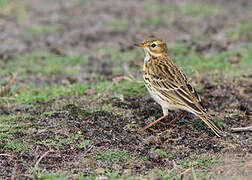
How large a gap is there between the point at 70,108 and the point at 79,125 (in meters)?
0.72

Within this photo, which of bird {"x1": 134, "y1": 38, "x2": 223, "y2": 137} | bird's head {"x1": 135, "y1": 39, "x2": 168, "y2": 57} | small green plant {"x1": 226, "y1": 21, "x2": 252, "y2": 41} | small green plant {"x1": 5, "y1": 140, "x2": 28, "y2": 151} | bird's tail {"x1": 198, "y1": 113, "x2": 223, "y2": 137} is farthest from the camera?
small green plant {"x1": 226, "y1": 21, "x2": 252, "y2": 41}

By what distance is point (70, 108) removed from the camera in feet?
22.1

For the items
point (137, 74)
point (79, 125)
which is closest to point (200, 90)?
point (137, 74)

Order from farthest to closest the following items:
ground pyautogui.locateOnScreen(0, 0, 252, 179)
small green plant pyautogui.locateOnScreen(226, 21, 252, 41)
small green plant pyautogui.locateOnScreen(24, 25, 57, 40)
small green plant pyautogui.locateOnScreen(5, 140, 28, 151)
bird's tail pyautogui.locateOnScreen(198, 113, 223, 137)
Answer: small green plant pyautogui.locateOnScreen(24, 25, 57, 40), small green plant pyautogui.locateOnScreen(226, 21, 252, 41), bird's tail pyautogui.locateOnScreen(198, 113, 223, 137), small green plant pyautogui.locateOnScreen(5, 140, 28, 151), ground pyautogui.locateOnScreen(0, 0, 252, 179)

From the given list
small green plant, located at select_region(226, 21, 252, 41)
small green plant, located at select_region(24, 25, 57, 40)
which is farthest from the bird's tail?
small green plant, located at select_region(24, 25, 57, 40)

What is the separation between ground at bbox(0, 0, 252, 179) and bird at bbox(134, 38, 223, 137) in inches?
14.4

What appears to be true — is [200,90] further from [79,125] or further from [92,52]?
[92,52]

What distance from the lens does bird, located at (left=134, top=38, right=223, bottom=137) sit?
5.58 meters

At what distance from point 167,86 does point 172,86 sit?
0.07 meters

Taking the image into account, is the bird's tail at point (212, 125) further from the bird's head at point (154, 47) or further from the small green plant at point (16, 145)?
the small green plant at point (16, 145)

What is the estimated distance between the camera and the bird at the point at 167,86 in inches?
220

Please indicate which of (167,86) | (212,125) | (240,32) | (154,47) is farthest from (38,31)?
(212,125)

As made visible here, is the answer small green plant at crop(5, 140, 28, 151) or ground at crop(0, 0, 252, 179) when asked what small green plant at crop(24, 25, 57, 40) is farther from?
small green plant at crop(5, 140, 28, 151)

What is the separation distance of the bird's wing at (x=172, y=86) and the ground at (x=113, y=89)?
49cm
